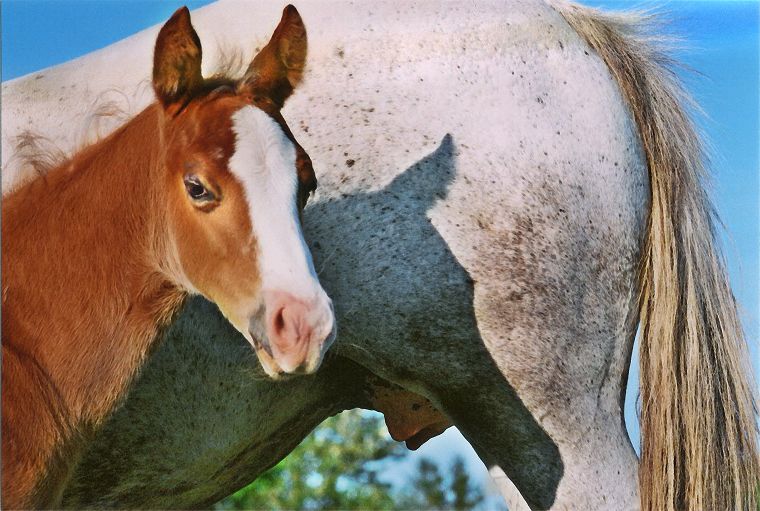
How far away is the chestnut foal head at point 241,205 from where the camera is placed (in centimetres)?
257

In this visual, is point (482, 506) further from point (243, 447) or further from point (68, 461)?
point (68, 461)

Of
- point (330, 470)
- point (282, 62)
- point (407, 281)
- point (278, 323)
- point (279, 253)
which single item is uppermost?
point (282, 62)

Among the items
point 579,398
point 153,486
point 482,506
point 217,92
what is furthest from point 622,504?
point 482,506

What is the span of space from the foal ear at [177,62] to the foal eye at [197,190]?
29 centimetres

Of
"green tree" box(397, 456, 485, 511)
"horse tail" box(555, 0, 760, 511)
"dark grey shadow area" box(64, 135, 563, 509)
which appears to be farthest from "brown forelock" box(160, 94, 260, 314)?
"green tree" box(397, 456, 485, 511)

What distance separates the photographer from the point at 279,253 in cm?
260

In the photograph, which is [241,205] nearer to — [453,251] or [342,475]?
[453,251]

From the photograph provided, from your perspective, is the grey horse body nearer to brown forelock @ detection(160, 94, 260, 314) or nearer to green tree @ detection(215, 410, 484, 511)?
brown forelock @ detection(160, 94, 260, 314)

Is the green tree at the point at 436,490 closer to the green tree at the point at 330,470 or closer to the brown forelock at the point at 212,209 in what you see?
the green tree at the point at 330,470

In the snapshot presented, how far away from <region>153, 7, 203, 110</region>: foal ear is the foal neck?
0.38ft

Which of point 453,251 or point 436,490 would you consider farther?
point 436,490

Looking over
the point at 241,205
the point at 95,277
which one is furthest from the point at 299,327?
the point at 95,277

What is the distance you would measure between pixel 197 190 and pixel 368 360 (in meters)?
0.99

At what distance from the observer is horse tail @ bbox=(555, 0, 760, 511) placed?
358 cm
